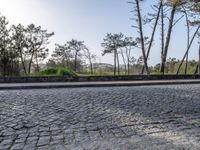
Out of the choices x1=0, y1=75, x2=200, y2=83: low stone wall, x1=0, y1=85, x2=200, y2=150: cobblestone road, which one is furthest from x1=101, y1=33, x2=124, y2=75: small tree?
x1=0, y1=85, x2=200, y2=150: cobblestone road

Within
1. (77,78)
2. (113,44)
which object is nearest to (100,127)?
(77,78)

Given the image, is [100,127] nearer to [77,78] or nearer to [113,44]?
[77,78]

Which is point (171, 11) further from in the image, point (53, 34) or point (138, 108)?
point (138, 108)

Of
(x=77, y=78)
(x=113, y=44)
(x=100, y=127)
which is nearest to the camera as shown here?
(x=100, y=127)

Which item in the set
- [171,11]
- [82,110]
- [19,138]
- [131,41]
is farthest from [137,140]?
[131,41]

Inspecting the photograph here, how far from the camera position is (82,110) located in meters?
5.56

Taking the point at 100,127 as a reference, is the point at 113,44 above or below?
above

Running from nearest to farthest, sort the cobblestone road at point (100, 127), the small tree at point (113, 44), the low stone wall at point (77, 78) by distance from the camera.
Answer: the cobblestone road at point (100, 127) < the low stone wall at point (77, 78) < the small tree at point (113, 44)

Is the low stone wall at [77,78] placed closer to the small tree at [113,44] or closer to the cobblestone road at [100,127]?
the cobblestone road at [100,127]

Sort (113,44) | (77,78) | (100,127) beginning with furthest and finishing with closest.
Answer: (113,44), (77,78), (100,127)

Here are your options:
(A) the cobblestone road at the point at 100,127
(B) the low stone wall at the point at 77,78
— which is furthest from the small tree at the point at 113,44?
(A) the cobblestone road at the point at 100,127

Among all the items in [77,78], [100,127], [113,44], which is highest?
[113,44]

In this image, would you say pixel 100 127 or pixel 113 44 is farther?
pixel 113 44

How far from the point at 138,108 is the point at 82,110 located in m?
1.40
